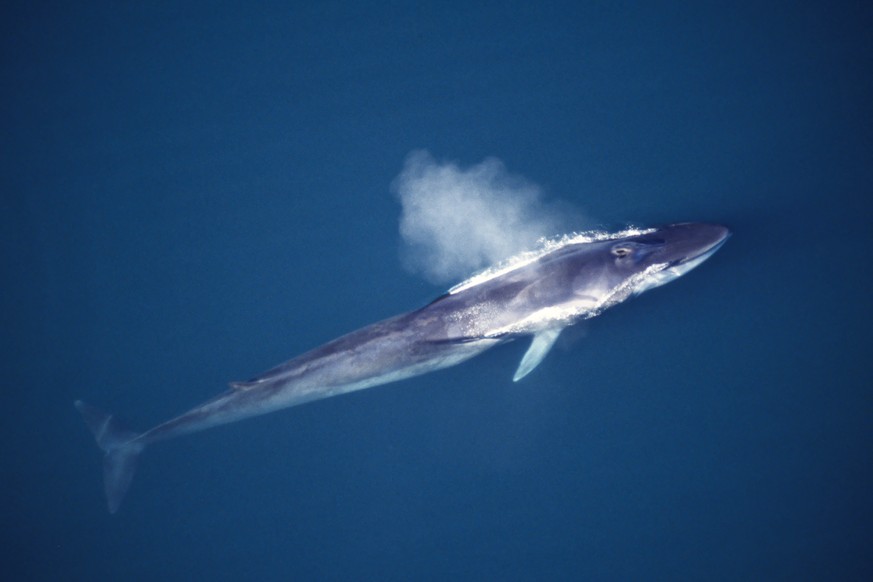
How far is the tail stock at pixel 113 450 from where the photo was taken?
33.6 feet

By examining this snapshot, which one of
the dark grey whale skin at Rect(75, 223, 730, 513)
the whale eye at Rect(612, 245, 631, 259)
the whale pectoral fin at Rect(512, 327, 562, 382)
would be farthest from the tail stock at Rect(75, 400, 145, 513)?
the whale eye at Rect(612, 245, 631, 259)

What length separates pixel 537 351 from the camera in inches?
394

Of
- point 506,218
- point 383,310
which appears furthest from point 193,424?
point 506,218

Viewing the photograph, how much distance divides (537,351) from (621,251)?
2.06 metres

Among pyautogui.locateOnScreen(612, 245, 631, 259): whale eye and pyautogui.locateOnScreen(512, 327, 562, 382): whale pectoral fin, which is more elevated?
pyautogui.locateOnScreen(612, 245, 631, 259): whale eye

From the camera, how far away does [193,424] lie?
9.70 metres

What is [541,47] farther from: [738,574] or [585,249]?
[738,574]

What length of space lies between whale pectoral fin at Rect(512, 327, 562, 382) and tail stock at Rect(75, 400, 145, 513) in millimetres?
6415

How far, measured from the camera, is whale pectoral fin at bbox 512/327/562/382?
9983mm

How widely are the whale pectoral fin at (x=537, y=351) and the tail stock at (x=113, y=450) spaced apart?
642cm

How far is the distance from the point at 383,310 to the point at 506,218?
2673 millimetres

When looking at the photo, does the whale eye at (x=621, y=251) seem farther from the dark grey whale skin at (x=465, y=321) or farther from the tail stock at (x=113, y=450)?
the tail stock at (x=113, y=450)

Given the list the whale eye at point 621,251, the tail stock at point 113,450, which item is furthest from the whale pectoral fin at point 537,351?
the tail stock at point 113,450

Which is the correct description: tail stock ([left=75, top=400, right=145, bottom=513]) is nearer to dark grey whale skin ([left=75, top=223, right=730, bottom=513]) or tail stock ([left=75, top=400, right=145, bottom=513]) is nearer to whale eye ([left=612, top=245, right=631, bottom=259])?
dark grey whale skin ([left=75, top=223, right=730, bottom=513])
